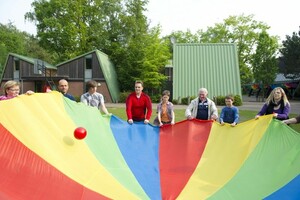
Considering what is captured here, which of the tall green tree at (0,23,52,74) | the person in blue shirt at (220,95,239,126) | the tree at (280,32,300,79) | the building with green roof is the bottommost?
the person in blue shirt at (220,95,239,126)

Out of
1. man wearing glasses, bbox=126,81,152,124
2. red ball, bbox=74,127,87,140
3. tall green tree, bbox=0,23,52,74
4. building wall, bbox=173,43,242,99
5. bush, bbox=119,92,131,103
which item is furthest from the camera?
tall green tree, bbox=0,23,52,74

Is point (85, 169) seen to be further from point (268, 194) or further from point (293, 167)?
point (293, 167)

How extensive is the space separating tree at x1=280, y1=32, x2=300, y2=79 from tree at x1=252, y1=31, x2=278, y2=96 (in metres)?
1.23

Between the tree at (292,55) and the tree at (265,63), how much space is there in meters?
1.23

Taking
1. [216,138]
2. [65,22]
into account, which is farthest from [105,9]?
[216,138]

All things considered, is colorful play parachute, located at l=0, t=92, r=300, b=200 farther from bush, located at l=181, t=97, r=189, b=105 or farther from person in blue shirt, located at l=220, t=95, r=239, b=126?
bush, located at l=181, t=97, r=189, b=105

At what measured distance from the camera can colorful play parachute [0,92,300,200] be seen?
3.49 meters

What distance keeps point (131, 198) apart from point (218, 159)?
55.3 inches

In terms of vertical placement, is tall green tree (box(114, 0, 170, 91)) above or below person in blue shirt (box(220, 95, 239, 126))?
above

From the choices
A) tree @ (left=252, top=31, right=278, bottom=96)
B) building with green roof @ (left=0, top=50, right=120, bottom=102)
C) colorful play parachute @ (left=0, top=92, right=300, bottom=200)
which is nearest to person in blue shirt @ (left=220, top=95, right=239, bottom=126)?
colorful play parachute @ (left=0, top=92, right=300, bottom=200)

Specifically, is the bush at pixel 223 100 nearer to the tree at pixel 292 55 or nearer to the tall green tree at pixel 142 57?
the tall green tree at pixel 142 57

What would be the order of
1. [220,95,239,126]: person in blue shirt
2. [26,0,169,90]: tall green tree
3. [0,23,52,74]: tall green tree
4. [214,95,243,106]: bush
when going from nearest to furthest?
[220,95,239,126]: person in blue shirt < [214,95,243,106]: bush < [26,0,169,90]: tall green tree < [0,23,52,74]: tall green tree

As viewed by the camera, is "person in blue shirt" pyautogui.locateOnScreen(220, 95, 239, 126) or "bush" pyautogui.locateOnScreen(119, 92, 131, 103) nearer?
"person in blue shirt" pyautogui.locateOnScreen(220, 95, 239, 126)

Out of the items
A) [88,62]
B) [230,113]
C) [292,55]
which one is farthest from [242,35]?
[230,113]
